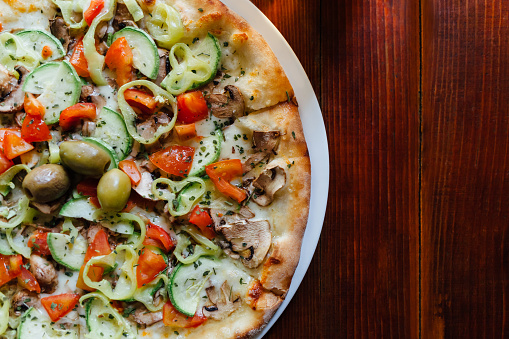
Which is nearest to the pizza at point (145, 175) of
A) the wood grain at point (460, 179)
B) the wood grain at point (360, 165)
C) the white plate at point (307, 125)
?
the white plate at point (307, 125)

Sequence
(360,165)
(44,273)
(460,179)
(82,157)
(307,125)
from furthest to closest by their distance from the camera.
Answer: (460,179) < (360,165) < (307,125) < (44,273) < (82,157)

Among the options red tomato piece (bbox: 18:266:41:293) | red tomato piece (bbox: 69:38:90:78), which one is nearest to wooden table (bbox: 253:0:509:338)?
red tomato piece (bbox: 69:38:90:78)

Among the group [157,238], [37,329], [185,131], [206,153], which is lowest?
[37,329]

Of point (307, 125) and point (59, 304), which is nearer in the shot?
point (59, 304)

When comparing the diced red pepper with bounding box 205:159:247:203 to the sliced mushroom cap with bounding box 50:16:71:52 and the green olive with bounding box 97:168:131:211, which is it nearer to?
the green olive with bounding box 97:168:131:211

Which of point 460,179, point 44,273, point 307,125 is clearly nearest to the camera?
point 44,273

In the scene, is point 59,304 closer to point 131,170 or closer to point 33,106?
point 131,170

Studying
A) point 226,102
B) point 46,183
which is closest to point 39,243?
point 46,183

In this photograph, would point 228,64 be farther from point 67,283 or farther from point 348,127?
point 67,283
